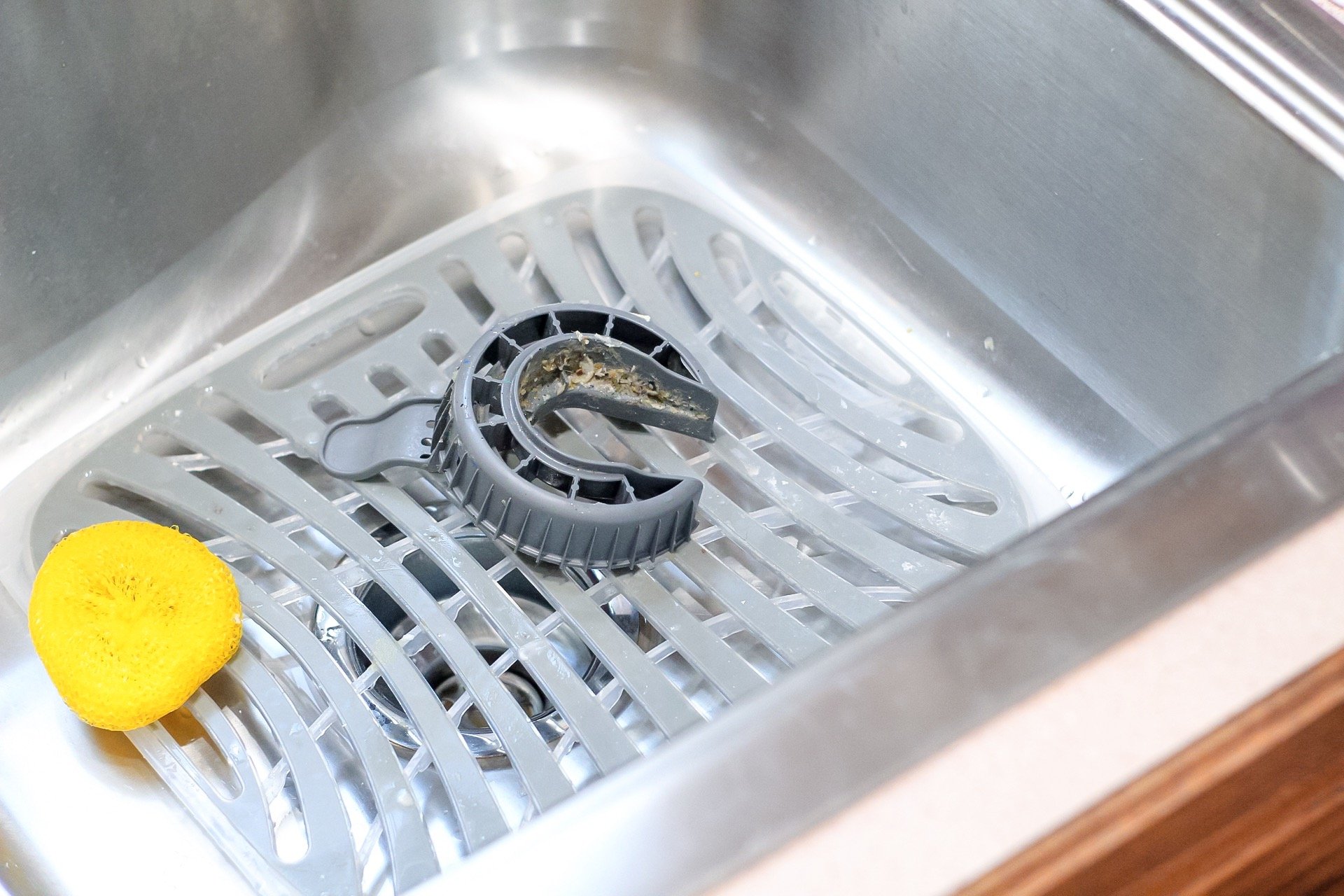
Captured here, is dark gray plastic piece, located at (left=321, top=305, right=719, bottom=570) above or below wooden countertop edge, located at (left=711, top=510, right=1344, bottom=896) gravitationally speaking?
above

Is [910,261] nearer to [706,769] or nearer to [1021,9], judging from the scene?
[1021,9]

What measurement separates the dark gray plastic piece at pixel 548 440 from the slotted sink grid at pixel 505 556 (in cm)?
2

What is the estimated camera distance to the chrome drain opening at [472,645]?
607 mm

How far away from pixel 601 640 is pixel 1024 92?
40 centimetres

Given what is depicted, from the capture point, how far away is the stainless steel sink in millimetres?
586

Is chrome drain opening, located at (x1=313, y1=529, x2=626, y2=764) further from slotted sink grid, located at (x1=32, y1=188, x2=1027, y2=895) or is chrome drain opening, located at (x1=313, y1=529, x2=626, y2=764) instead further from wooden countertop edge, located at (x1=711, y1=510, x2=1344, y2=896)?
wooden countertop edge, located at (x1=711, y1=510, x2=1344, y2=896)

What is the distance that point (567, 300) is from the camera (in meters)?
0.75

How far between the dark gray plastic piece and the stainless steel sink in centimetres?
3

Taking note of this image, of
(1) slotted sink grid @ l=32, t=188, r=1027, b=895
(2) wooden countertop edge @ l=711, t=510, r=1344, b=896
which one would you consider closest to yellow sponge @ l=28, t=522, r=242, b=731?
(1) slotted sink grid @ l=32, t=188, r=1027, b=895

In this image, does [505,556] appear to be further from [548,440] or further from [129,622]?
[129,622]

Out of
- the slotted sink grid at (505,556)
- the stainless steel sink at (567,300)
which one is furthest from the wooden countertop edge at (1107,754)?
the slotted sink grid at (505,556)

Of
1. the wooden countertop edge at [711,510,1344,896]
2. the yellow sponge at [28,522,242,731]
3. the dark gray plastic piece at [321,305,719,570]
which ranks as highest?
the dark gray plastic piece at [321,305,719,570]

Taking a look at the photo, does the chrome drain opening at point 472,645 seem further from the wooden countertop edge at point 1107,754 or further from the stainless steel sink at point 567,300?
the wooden countertop edge at point 1107,754

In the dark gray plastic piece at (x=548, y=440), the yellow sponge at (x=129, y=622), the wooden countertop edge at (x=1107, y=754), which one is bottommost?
the wooden countertop edge at (x=1107, y=754)
